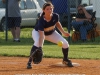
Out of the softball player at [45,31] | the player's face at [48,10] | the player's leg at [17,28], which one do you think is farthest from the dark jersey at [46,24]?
the player's leg at [17,28]

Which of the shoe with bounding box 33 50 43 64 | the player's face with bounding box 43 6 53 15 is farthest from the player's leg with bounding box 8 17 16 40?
the player's face with bounding box 43 6 53 15

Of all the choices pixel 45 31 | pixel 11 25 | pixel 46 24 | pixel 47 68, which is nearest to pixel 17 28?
pixel 11 25

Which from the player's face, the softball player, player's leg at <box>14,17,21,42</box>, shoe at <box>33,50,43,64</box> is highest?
the player's face

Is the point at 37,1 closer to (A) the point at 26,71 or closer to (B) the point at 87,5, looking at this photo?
(B) the point at 87,5

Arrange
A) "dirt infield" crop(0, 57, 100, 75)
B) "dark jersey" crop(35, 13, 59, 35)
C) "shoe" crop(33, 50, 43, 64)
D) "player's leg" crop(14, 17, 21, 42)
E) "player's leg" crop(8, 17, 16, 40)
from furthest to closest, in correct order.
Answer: "player's leg" crop(8, 17, 16, 40)
"player's leg" crop(14, 17, 21, 42)
"dark jersey" crop(35, 13, 59, 35)
"shoe" crop(33, 50, 43, 64)
"dirt infield" crop(0, 57, 100, 75)

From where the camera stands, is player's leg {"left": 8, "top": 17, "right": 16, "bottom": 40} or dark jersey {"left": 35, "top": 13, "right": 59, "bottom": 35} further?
player's leg {"left": 8, "top": 17, "right": 16, "bottom": 40}

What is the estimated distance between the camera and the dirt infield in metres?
9.23

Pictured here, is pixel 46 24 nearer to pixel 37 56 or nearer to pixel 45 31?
pixel 45 31

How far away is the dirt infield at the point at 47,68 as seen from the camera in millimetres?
9234

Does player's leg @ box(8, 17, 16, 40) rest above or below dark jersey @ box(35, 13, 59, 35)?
below

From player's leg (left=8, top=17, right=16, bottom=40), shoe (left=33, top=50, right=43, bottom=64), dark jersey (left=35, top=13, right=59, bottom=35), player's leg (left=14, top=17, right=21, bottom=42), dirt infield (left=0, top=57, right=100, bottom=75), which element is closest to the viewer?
dirt infield (left=0, top=57, right=100, bottom=75)

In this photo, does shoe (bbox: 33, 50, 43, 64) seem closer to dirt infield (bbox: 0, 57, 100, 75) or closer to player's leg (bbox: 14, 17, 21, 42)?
dirt infield (bbox: 0, 57, 100, 75)

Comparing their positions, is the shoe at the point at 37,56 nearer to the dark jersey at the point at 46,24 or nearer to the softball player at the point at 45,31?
the softball player at the point at 45,31

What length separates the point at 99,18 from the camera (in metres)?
19.8
